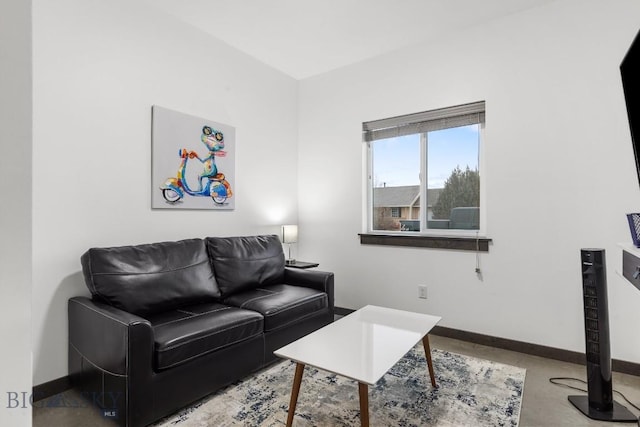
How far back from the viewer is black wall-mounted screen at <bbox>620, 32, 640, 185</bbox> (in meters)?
1.52

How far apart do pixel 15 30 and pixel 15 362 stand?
64cm

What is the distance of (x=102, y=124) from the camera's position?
2.36m

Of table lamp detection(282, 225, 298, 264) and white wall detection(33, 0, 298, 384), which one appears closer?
white wall detection(33, 0, 298, 384)

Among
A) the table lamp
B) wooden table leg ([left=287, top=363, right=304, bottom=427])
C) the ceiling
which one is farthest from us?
the table lamp

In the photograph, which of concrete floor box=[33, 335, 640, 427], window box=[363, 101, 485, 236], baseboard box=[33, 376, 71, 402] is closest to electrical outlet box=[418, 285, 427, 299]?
window box=[363, 101, 485, 236]

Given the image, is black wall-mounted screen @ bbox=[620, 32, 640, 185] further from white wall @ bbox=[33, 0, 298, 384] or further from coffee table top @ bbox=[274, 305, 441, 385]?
white wall @ bbox=[33, 0, 298, 384]

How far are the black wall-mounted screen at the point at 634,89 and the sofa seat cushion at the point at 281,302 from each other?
2114 mm

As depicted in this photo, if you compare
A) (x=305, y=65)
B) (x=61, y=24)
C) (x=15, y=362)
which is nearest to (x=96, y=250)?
(x=61, y=24)

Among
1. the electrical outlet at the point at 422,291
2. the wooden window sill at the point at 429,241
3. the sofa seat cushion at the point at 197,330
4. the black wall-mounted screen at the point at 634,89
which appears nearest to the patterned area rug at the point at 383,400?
the sofa seat cushion at the point at 197,330

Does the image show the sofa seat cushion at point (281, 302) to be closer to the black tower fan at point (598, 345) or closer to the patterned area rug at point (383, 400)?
the patterned area rug at point (383, 400)

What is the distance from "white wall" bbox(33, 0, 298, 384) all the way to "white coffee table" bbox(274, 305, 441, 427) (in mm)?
1523

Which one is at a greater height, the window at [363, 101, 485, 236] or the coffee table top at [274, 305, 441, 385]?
the window at [363, 101, 485, 236]

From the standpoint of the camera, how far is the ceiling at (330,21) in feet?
8.59

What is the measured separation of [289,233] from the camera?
3.68m
